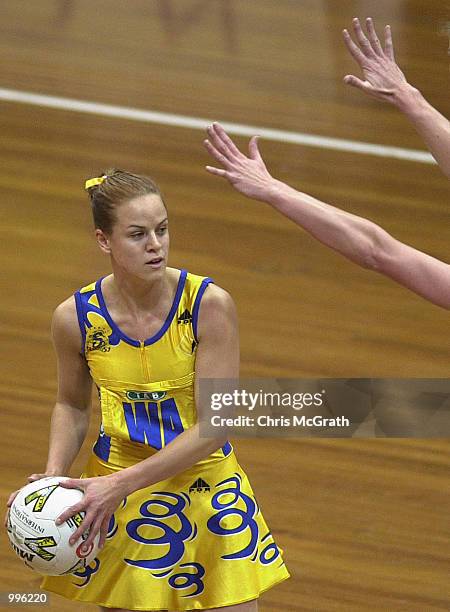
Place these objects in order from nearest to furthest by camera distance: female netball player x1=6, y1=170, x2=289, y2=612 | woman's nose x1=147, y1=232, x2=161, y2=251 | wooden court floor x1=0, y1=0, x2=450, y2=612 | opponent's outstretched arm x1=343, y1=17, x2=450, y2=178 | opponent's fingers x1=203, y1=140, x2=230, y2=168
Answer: opponent's fingers x1=203, y1=140, x2=230, y2=168, opponent's outstretched arm x1=343, y1=17, x2=450, y2=178, woman's nose x1=147, y1=232, x2=161, y2=251, female netball player x1=6, y1=170, x2=289, y2=612, wooden court floor x1=0, y1=0, x2=450, y2=612

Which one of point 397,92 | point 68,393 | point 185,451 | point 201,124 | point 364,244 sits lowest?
point 185,451

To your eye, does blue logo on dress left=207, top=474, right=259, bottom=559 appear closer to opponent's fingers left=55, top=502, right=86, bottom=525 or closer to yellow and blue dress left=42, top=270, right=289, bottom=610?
yellow and blue dress left=42, top=270, right=289, bottom=610

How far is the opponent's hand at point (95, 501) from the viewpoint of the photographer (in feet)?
12.7

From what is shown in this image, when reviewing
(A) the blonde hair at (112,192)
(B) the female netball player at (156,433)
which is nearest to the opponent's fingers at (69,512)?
(B) the female netball player at (156,433)

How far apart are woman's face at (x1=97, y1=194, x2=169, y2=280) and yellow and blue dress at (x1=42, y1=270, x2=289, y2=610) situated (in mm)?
189

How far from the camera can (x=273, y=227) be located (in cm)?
812

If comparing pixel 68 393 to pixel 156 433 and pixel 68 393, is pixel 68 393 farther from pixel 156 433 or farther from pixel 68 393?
pixel 156 433

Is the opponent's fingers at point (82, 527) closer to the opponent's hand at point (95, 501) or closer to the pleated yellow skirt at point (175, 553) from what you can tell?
the opponent's hand at point (95, 501)

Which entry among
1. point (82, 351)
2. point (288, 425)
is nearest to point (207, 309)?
point (82, 351)

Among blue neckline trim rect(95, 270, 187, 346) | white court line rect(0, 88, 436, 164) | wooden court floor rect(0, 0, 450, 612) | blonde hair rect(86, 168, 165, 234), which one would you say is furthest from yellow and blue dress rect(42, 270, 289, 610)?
white court line rect(0, 88, 436, 164)

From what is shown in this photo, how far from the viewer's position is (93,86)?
990 centimetres

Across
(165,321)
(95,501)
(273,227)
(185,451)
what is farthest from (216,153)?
(273,227)

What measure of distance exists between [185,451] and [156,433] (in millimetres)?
209

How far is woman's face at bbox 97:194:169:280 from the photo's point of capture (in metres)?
4.03
